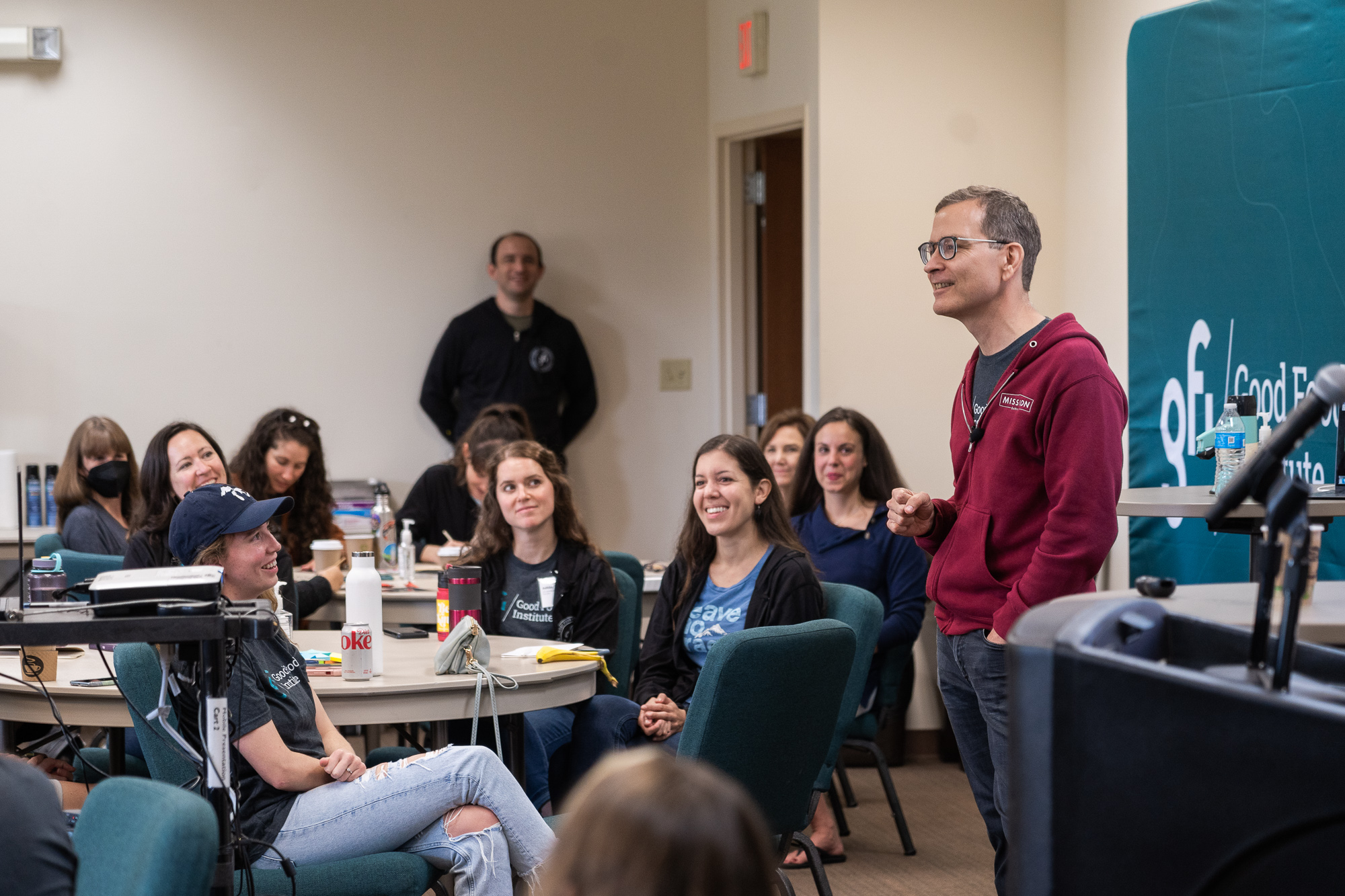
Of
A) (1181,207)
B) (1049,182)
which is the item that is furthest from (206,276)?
(1181,207)

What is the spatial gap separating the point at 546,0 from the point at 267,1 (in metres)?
1.33

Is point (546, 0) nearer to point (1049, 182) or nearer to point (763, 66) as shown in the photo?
point (763, 66)

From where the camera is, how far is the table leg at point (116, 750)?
2.94 metres

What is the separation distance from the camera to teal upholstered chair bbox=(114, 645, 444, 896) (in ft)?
7.03

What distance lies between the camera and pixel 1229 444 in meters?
2.99

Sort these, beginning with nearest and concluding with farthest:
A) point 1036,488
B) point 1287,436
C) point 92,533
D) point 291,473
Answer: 1. point 1287,436
2. point 1036,488
3. point 92,533
4. point 291,473

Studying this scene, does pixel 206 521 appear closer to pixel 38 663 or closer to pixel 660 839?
pixel 38 663

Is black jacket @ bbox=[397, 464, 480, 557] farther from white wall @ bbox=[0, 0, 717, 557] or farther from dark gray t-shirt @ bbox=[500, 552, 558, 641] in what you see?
dark gray t-shirt @ bbox=[500, 552, 558, 641]

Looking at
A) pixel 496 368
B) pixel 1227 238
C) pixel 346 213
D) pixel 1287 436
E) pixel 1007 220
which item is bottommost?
pixel 1287 436

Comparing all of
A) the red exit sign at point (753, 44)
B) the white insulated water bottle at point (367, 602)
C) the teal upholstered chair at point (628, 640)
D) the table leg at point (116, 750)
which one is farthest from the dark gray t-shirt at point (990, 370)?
the red exit sign at point (753, 44)

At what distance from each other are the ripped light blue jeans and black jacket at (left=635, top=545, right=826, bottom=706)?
2.71ft

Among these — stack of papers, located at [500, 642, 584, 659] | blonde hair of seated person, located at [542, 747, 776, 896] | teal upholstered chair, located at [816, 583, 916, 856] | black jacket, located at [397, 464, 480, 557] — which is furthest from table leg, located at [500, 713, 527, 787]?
black jacket, located at [397, 464, 480, 557]

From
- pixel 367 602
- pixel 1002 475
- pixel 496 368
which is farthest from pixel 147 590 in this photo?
pixel 496 368

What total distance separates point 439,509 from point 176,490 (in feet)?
4.40
